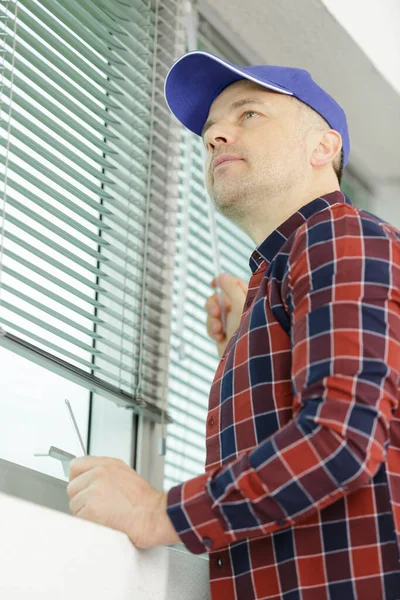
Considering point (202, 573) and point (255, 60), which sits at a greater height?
point (255, 60)

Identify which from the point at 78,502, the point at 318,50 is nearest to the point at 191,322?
the point at 318,50

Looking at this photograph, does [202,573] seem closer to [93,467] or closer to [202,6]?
[93,467]

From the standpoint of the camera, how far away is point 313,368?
3.47 ft

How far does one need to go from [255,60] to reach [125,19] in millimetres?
561

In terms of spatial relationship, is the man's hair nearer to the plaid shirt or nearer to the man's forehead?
the man's forehead

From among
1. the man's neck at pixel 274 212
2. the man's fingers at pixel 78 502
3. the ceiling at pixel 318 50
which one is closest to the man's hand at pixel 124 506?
the man's fingers at pixel 78 502

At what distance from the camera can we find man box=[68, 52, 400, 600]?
3.37 feet

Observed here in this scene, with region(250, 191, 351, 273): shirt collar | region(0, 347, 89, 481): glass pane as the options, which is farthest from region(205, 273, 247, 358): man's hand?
region(250, 191, 351, 273): shirt collar

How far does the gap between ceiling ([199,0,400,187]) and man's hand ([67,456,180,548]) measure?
52.8 inches

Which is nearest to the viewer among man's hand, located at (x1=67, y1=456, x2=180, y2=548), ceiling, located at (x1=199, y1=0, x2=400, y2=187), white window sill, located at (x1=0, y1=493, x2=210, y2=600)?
white window sill, located at (x1=0, y1=493, x2=210, y2=600)

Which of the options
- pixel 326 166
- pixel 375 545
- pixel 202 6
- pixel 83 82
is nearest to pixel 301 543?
pixel 375 545

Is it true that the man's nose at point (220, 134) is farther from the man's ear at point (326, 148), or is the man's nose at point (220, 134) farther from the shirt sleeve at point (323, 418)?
the shirt sleeve at point (323, 418)

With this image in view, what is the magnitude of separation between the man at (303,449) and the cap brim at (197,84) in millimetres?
448

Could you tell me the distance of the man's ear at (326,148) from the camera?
1521 mm
